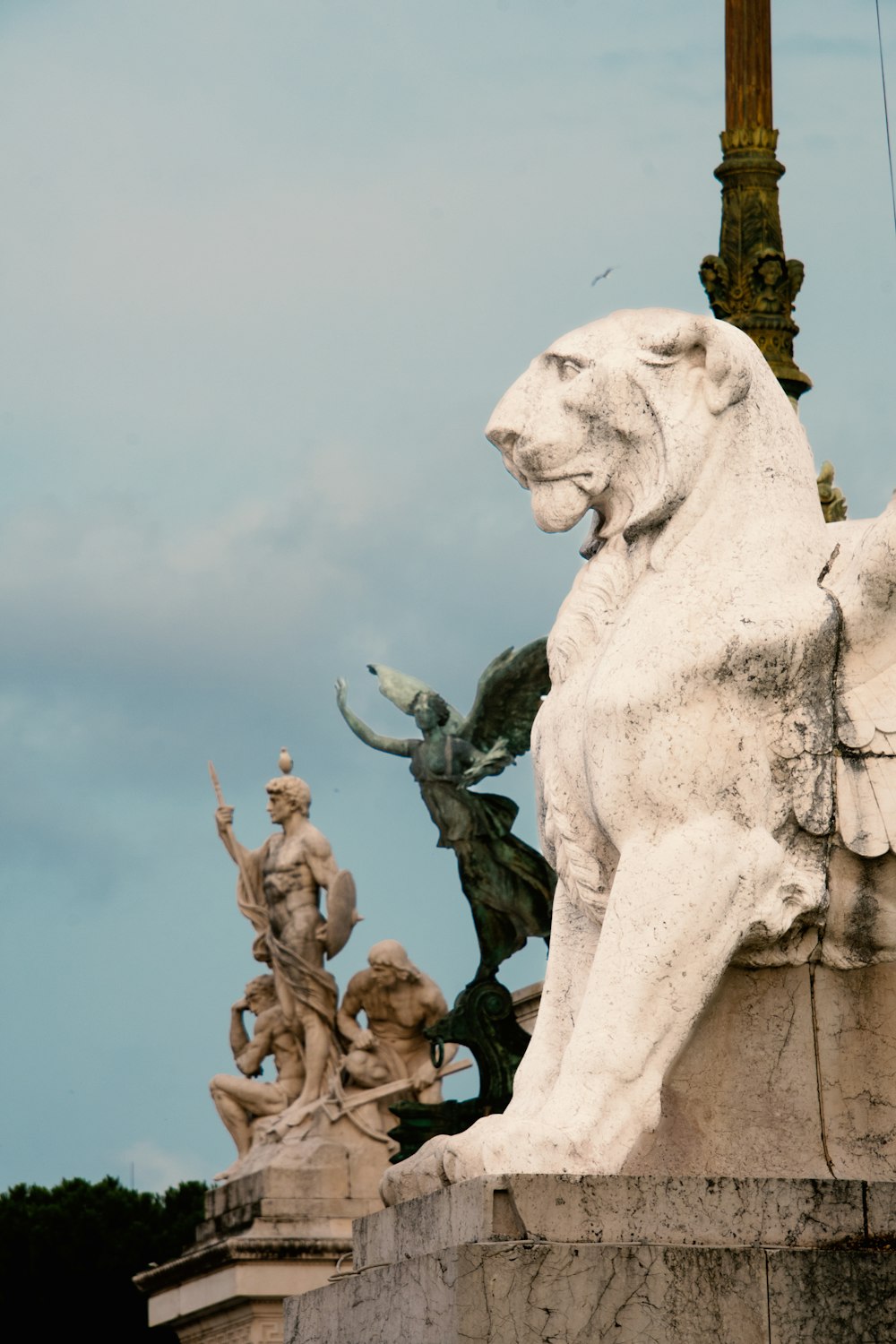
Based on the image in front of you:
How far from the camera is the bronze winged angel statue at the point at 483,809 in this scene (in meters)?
18.4

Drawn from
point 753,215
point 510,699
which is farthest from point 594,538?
point 510,699

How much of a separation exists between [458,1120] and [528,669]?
3225 mm

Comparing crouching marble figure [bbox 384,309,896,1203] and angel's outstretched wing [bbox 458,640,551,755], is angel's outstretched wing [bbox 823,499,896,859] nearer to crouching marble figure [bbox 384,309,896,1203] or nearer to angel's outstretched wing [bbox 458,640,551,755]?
crouching marble figure [bbox 384,309,896,1203]

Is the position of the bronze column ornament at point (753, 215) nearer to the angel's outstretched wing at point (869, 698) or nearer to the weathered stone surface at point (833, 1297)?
the angel's outstretched wing at point (869, 698)

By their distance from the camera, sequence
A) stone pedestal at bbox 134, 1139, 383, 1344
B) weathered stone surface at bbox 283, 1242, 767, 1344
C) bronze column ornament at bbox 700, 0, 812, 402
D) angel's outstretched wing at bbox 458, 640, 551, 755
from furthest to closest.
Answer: stone pedestal at bbox 134, 1139, 383, 1344 < angel's outstretched wing at bbox 458, 640, 551, 755 < bronze column ornament at bbox 700, 0, 812, 402 < weathered stone surface at bbox 283, 1242, 767, 1344

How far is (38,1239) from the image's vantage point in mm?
30469

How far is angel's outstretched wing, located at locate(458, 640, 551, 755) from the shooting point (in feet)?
57.1

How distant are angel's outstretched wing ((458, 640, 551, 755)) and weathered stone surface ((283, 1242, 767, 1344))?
11759 millimetres

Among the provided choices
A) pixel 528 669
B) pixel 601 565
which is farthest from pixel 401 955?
pixel 601 565

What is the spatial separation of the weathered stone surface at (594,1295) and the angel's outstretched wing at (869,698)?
0.84m

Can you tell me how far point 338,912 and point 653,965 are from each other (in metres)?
17.0

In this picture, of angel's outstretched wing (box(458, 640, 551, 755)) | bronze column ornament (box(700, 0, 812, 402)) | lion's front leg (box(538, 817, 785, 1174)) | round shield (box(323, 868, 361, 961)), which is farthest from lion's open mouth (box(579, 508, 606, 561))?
round shield (box(323, 868, 361, 961))

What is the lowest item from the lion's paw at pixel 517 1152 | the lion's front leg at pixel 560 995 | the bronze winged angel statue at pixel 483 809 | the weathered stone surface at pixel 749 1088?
the lion's paw at pixel 517 1152

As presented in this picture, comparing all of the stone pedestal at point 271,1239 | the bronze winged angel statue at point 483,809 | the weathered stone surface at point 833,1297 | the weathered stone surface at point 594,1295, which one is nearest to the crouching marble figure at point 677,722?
the weathered stone surface at point 594,1295
